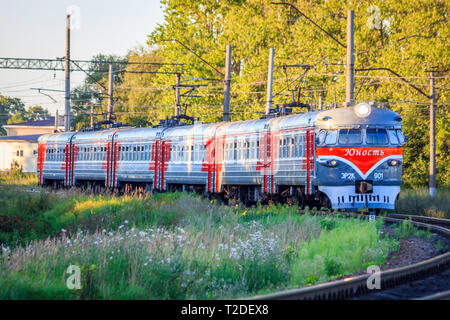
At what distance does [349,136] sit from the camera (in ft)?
69.9

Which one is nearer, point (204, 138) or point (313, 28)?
point (204, 138)

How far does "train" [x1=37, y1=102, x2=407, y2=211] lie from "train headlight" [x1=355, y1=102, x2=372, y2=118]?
0.03 metres

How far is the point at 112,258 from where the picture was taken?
11.2 m

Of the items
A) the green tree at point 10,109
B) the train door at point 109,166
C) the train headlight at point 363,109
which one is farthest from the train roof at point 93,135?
the green tree at point 10,109

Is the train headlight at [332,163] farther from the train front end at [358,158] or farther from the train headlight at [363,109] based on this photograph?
the train headlight at [363,109]

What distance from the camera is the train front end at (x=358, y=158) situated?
69.1ft

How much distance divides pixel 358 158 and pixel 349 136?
68 centimetres

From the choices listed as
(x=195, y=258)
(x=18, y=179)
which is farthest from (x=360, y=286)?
(x=18, y=179)

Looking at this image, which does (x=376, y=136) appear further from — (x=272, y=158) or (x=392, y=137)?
(x=272, y=158)

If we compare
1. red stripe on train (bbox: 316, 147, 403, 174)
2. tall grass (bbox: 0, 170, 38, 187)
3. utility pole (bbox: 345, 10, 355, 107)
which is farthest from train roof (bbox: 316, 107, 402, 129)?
tall grass (bbox: 0, 170, 38, 187)

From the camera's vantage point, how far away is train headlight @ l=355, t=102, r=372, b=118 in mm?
21266
